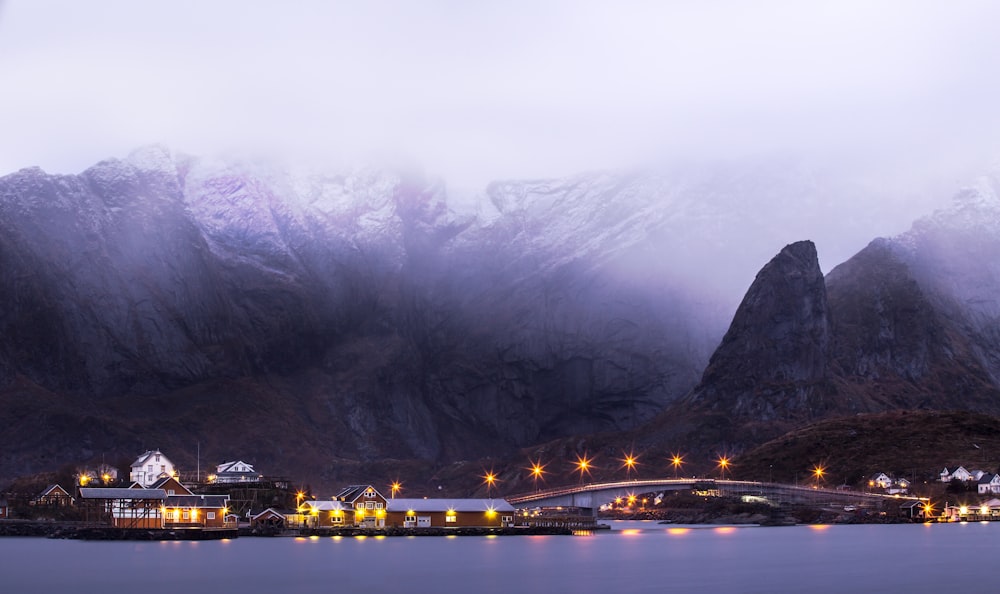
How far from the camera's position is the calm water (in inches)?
4186

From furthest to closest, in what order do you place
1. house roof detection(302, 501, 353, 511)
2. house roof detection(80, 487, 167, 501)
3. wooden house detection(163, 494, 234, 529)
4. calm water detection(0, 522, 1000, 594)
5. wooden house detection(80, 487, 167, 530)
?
house roof detection(302, 501, 353, 511)
house roof detection(80, 487, 167, 501)
wooden house detection(80, 487, 167, 530)
wooden house detection(163, 494, 234, 529)
calm water detection(0, 522, 1000, 594)

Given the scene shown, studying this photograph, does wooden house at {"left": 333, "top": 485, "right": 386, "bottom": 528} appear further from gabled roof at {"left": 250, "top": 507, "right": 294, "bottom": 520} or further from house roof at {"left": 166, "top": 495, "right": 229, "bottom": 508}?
house roof at {"left": 166, "top": 495, "right": 229, "bottom": 508}

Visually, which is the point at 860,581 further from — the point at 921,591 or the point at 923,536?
the point at 923,536


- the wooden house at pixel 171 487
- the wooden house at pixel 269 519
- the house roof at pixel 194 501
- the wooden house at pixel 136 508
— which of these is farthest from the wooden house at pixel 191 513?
the wooden house at pixel 269 519

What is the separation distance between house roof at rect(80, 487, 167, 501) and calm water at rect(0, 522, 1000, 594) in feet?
36.0

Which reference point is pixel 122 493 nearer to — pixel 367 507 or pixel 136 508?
pixel 136 508

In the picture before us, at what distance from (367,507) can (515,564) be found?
61794 millimetres

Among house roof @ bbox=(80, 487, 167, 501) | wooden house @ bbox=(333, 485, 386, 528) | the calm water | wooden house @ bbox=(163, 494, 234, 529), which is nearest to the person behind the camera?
the calm water

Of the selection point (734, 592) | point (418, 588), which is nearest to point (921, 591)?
point (734, 592)

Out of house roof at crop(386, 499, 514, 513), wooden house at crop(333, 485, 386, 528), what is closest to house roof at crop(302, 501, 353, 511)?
wooden house at crop(333, 485, 386, 528)

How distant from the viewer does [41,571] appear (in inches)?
4710

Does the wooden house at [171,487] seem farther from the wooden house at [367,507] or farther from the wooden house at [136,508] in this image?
the wooden house at [367,507]

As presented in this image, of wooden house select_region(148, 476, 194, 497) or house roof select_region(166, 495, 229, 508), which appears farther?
wooden house select_region(148, 476, 194, 497)

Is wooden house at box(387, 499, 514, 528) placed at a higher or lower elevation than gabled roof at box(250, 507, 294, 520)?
lower
